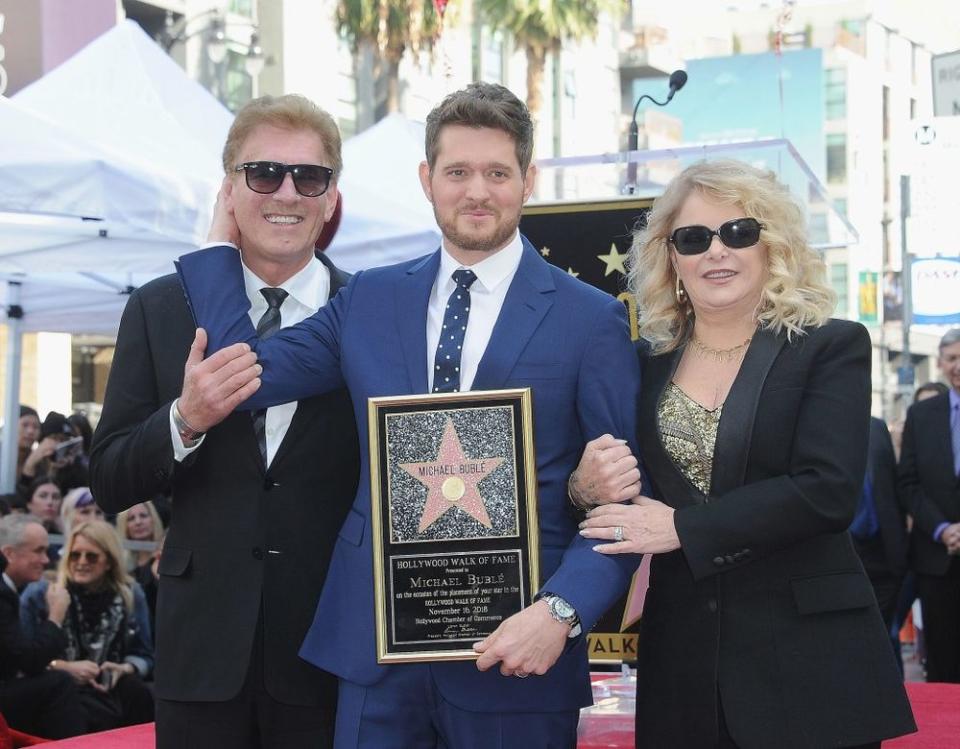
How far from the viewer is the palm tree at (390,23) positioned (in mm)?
27188

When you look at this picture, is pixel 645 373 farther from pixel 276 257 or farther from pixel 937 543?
pixel 937 543

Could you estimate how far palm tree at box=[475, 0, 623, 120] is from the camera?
29.6 m

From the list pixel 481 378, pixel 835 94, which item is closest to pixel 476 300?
pixel 481 378

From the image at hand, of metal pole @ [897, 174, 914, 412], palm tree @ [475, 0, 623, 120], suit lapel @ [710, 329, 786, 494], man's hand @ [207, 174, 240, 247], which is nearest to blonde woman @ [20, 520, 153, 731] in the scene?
man's hand @ [207, 174, 240, 247]

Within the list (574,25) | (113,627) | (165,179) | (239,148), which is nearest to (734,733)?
(239,148)

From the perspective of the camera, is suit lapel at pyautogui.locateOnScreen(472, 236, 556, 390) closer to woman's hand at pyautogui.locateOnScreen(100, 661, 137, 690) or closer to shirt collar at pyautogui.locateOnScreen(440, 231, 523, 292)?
shirt collar at pyautogui.locateOnScreen(440, 231, 523, 292)

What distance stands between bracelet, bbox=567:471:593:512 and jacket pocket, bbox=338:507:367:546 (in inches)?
18.1

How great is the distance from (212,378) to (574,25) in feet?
92.4

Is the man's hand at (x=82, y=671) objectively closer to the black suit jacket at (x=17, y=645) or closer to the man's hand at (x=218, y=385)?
the black suit jacket at (x=17, y=645)

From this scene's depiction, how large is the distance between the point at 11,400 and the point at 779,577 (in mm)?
8394

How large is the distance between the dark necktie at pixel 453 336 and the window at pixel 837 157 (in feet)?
217

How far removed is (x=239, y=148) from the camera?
348 cm

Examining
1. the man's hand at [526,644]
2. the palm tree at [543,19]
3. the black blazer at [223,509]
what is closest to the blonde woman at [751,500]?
the man's hand at [526,644]

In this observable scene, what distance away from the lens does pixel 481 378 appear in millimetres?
2988
